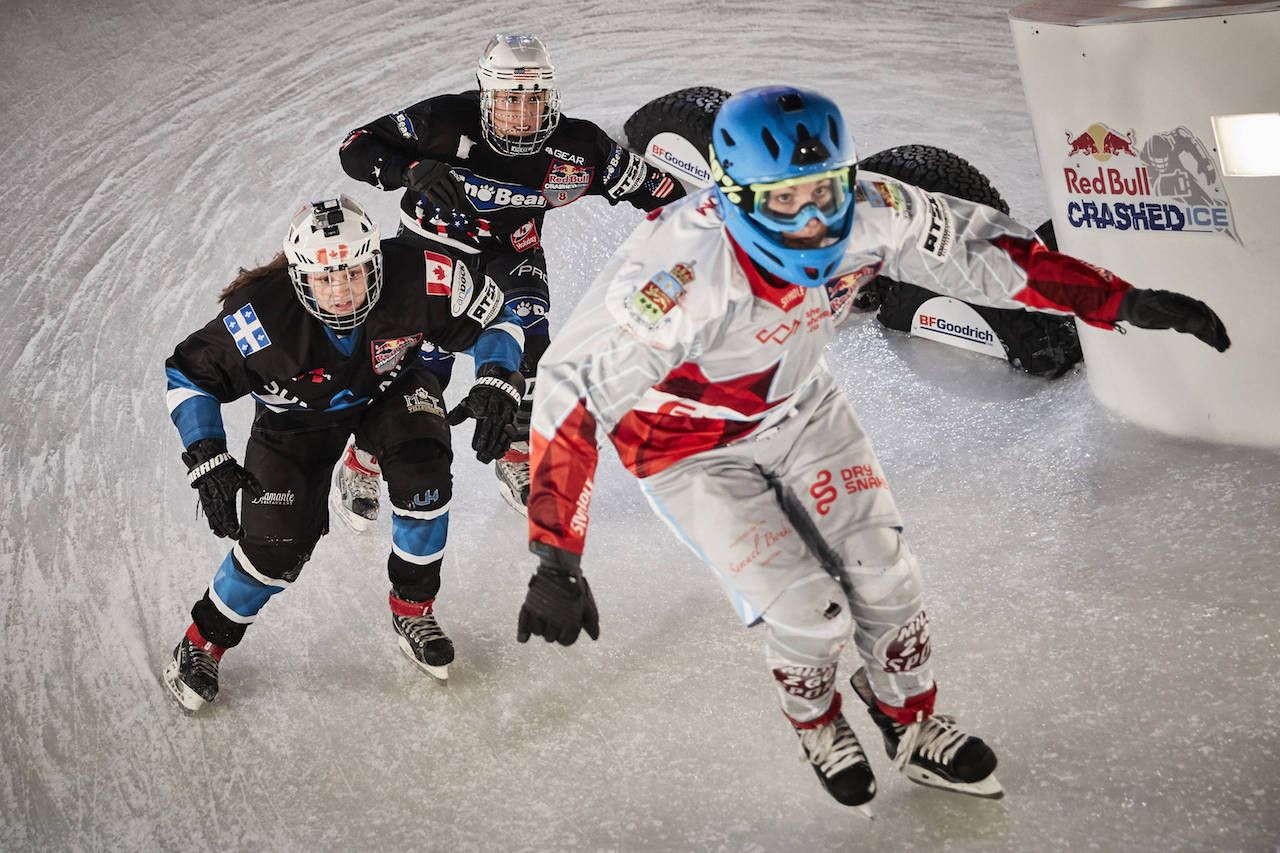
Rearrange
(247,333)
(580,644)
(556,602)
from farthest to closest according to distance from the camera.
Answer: (580,644) < (247,333) < (556,602)

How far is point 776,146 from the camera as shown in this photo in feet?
9.39

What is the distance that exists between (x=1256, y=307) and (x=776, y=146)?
2.40 metres

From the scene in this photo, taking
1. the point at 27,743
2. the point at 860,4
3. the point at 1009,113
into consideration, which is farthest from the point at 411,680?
the point at 860,4

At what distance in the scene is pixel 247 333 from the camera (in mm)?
4066

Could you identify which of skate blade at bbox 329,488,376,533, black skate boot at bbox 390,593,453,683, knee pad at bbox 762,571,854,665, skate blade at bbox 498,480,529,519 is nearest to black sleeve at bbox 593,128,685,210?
skate blade at bbox 498,480,529,519

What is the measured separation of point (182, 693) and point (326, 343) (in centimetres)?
129

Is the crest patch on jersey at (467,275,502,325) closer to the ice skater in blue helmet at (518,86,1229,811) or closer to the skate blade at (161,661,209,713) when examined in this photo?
the ice skater in blue helmet at (518,86,1229,811)

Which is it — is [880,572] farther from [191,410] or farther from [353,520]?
[353,520]

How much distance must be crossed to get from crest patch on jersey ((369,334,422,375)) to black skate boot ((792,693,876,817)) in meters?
1.89

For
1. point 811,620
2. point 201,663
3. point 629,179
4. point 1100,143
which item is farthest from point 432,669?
point 1100,143

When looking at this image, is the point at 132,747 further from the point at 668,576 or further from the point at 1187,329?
the point at 1187,329

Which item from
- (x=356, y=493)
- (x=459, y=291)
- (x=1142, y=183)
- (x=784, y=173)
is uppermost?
(x=784, y=173)

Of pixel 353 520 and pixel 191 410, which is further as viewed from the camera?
pixel 353 520

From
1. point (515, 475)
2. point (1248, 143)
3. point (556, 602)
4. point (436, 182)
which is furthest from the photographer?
point (515, 475)
